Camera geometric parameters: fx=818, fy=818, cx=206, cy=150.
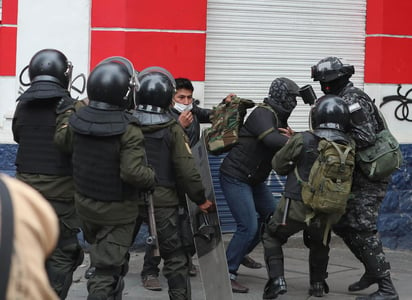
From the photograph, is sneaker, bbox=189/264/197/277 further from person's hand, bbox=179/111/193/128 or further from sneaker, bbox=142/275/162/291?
person's hand, bbox=179/111/193/128

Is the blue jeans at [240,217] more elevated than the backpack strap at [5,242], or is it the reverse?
the backpack strap at [5,242]

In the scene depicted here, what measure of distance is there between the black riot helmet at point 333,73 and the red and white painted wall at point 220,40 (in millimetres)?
1892

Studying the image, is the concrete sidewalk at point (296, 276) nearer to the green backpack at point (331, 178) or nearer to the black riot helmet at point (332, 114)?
the green backpack at point (331, 178)

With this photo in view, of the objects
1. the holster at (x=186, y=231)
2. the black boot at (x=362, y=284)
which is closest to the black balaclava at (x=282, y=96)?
the holster at (x=186, y=231)

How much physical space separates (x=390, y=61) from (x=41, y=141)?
4.53 m

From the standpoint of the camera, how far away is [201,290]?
6688 mm

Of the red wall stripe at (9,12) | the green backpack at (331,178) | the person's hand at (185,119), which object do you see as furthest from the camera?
the red wall stripe at (9,12)

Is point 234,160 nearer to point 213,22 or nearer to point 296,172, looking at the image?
point 296,172

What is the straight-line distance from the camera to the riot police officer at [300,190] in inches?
235

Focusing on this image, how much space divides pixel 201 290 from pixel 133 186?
1914 mm

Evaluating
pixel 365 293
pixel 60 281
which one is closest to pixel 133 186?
pixel 60 281

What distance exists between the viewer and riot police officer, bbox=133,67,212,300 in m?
5.43

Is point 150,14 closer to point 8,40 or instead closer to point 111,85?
point 8,40

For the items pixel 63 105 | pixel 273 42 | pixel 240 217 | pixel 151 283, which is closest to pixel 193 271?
pixel 151 283
